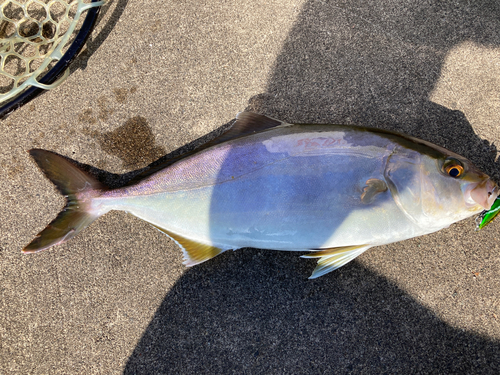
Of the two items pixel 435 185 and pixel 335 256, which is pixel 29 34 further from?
pixel 435 185

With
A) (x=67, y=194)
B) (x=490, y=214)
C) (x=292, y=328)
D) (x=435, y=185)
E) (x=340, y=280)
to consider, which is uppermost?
(x=67, y=194)

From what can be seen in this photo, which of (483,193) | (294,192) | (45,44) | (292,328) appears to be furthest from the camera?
(45,44)

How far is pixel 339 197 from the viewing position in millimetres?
1612

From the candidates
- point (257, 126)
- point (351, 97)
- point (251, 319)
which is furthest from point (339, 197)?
point (251, 319)

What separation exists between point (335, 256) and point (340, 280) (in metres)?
0.32

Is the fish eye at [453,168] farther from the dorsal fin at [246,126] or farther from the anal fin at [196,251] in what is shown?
the anal fin at [196,251]

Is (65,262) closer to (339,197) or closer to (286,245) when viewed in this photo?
(286,245)

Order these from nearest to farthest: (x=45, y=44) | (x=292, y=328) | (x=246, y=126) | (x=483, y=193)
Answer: (x=483, y=193)
(x=246, y=126)
(x=292, y=328)
(x=45, y=44)

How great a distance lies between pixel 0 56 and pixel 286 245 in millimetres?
2399

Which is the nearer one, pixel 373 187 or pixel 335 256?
pixel 373 187

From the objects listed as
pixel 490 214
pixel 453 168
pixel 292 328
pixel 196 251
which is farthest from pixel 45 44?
pixel 490 214

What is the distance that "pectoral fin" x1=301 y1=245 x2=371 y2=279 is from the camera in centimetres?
168

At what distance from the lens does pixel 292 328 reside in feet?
6.30

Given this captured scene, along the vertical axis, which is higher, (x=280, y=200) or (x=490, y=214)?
(x=280, y=200)
